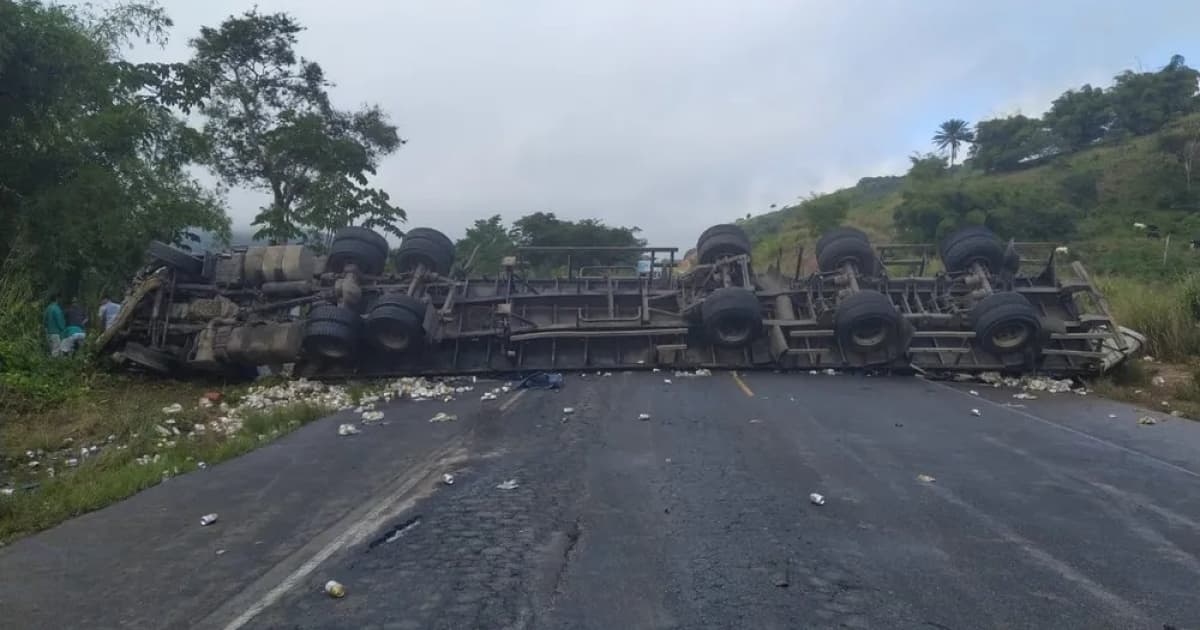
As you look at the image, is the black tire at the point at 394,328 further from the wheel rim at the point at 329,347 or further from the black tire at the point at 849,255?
the black tire at the point at 849,255

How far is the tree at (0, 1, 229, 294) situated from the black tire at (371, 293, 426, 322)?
18.1 feet

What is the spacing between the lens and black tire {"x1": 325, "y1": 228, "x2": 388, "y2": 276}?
16.3 metres

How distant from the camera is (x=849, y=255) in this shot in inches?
674

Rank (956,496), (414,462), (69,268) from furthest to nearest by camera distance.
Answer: (69,268) → (414,462) → (956,496)

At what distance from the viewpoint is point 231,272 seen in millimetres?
15680

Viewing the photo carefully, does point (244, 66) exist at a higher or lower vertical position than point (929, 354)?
higher

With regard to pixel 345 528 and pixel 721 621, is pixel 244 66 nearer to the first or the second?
pixel 345 528

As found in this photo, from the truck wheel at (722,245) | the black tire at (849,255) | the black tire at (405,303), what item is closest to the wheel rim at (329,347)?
the black tire at (405,303)

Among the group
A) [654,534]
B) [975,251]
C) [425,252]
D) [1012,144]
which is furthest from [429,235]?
[1012,144]

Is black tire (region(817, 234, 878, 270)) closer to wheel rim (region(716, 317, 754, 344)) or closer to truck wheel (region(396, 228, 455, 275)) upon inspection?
wheel rim (region(716, 317, 754, 344))

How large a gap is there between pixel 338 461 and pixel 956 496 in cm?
528

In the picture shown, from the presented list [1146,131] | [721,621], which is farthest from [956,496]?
[1146,131]

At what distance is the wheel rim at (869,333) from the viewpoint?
49.5 ft

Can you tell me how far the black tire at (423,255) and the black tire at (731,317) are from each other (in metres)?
4.80
